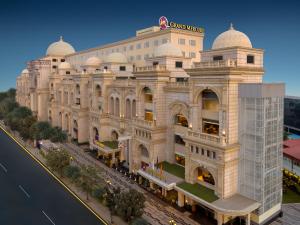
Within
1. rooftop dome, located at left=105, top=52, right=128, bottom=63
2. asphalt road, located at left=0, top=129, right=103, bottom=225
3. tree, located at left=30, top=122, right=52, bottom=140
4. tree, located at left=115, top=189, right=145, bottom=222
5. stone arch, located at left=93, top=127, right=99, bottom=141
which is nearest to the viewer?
tree, located at left=115, top=189, right=145, bottom=222

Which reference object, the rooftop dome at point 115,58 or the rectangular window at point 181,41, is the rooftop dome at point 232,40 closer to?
the rectangular window at point 181,41

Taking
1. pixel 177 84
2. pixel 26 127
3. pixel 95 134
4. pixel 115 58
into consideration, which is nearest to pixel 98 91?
pixel 115 58

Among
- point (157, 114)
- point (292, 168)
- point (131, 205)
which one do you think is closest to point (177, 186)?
point (131, 205)

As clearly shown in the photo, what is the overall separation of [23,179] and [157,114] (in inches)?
1239

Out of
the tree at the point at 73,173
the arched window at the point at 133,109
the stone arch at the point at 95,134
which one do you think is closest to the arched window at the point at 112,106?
the stone arch at the point at 95,134

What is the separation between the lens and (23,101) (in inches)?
5281

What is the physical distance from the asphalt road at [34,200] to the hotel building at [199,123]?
13.8 m

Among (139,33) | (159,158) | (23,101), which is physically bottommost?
(159,158)

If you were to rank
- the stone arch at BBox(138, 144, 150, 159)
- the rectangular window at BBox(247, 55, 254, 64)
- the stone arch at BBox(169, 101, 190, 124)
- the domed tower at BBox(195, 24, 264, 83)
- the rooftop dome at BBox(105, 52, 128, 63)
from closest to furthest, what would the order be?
the domed tower at BBox(195, 24, 264, 83)
the rectangular window at BBox(247, 55, 254, 64)
the stone arch at BBox(169, 101, 190, 124)
the stone arch at BBox(138, 144, 150, 159)
the rooftop dome at BBox(105, 52, 128, 63)

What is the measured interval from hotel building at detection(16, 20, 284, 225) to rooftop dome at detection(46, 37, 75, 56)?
160 feet

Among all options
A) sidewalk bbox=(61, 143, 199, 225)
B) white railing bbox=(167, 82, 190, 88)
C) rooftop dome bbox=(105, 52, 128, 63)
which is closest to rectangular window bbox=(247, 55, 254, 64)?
white railing bbox=(167, 82, 190, 88)

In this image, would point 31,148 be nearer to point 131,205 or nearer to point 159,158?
point 159,158

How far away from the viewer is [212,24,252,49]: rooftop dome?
4362cm

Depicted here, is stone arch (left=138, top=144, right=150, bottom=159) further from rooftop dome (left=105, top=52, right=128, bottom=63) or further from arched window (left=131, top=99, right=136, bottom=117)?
rooftop dome (left=105, top=52, right=128, bottom=63)
